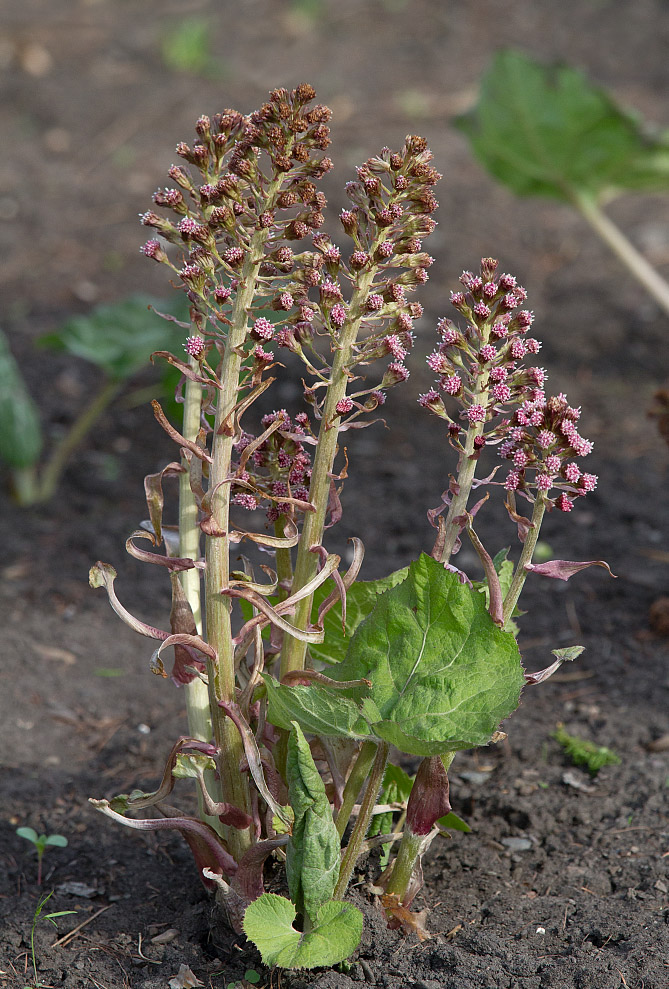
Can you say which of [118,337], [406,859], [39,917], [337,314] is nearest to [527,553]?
[337,314]

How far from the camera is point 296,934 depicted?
5.25 feet

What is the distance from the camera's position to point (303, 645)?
5.73 feet

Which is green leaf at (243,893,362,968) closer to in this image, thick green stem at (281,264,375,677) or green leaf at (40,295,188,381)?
thick green stem at (281,264,375,677)

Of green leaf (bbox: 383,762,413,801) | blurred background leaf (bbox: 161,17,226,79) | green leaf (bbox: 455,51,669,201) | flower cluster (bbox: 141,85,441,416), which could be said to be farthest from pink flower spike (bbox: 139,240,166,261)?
blurred background leaf (bbox: 161,17,226,79)

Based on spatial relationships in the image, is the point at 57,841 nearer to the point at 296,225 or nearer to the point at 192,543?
the point at 192,543

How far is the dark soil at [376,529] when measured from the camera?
6.23 ft

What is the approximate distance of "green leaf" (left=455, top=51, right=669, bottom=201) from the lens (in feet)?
13.6

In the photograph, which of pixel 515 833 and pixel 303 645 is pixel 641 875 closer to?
pixel 515 833

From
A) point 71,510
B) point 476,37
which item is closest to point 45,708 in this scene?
point 71,510

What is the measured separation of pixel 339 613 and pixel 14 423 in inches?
83.8

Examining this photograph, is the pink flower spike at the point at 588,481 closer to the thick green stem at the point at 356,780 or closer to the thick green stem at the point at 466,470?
the thick green stem at the point at 466,470

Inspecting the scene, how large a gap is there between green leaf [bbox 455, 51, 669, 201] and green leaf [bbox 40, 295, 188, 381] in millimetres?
1769

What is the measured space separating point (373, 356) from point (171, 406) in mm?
2039

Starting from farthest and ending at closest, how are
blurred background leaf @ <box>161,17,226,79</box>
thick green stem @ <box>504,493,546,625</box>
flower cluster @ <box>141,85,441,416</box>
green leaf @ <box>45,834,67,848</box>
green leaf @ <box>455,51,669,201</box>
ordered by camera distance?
blurred background leaf @ <box>161,17,226,79</box>
green leaf @ <box>455,51,669,201</box>
green leaf @ <box>45,834,67,848</box>
thick green stem @ <box>504,493,546,625</box>
flower cluster @ <box>141,85,441,416</box>
